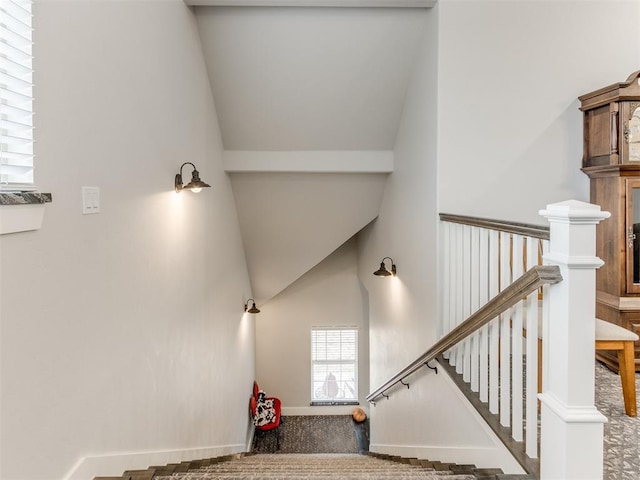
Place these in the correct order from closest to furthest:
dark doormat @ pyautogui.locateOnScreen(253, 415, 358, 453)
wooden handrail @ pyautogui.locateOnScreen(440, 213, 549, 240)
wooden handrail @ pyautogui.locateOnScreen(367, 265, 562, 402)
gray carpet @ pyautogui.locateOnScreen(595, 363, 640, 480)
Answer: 1. wooden handrail @ pyautogui.locateOnScreen(367, 265, 562, 402)
2. wooden handrail @ pyautogui.locateOnScreen(440, 213, 549, 240)
3. gray carpet @ pyautogui.locateOnScreen(595, 363, 640, 480)
4. dark doormat @ pyautogui.locateOnScreen(253, 415, 358, 453)

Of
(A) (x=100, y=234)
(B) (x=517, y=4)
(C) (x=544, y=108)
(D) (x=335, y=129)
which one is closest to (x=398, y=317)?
(D) (x=335, y=129)

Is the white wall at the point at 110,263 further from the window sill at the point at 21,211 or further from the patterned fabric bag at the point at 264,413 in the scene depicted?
the patterned fabric bag at the point at 264,413

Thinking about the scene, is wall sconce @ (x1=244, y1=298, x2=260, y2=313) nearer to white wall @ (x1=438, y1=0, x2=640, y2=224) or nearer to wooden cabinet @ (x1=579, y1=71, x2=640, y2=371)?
white wall @ (x1=438, y1=0, x2=640, y2=224)

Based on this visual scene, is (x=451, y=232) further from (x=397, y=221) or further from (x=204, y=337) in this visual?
(x=204, y=337)

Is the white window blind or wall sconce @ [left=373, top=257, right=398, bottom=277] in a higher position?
the white window blind

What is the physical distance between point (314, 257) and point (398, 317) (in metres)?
1.68

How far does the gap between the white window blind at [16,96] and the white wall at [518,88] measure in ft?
8.89

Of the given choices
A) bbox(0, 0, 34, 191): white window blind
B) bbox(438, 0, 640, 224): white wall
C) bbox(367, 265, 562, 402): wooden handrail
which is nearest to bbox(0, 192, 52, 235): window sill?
bbox(0, 0, 34, 191): white window blind

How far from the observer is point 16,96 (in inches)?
55.9

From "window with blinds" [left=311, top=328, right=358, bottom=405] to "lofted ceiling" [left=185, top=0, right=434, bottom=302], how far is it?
2602 mm

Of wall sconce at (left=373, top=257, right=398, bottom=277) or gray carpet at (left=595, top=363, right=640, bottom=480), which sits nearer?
gray carpet at (left=595, top=363, right=640, bottom=480)

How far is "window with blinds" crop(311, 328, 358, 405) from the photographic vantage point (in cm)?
779

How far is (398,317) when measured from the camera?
15.6ft

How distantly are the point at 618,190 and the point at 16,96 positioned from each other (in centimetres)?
356
